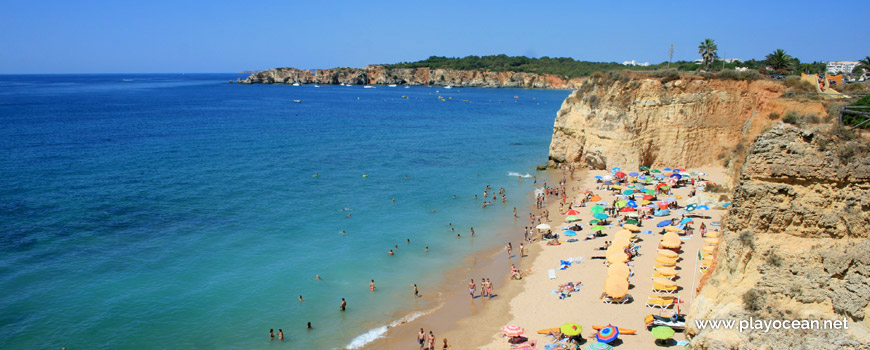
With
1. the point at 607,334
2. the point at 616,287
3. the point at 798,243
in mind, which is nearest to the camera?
the point at 798,243

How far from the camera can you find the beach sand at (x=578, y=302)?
59.9 ft

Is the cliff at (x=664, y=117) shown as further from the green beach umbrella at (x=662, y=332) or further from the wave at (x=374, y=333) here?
the wave at (x=374, y=333)

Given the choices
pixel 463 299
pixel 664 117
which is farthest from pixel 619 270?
pixel 664 117

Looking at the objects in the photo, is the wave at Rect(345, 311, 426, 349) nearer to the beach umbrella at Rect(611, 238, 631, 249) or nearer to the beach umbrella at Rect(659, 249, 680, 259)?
the beach umbrella at Rect(611, 238, 631, 249)

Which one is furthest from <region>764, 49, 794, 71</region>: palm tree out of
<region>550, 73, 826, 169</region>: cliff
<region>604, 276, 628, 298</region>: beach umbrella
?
<region>604, 276, 628, 298</region>: beach umbrella

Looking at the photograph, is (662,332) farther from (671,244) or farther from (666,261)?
(671,244)

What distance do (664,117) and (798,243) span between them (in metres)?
30.9

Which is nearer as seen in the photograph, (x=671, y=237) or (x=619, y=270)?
(x=619, y=270)

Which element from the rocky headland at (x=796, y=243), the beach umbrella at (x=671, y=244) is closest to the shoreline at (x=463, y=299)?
the beach umbrella at (x=671, y=244)

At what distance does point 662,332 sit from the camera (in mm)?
16203

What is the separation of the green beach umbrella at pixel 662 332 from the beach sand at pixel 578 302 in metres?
0.47

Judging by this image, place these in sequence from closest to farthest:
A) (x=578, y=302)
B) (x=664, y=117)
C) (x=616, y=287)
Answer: (x=616, y=287), (x=578, y=302), (x=664, y=117)

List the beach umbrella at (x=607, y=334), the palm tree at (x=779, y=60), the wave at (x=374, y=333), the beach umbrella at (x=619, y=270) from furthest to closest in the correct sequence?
the palm tree at (x=779, y=60) → the beach umbrella at (x=619, y=270) → the wave at (x=374, y=333) → the beach umbrella at (x=607, y=334)

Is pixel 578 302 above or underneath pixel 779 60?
underneath
